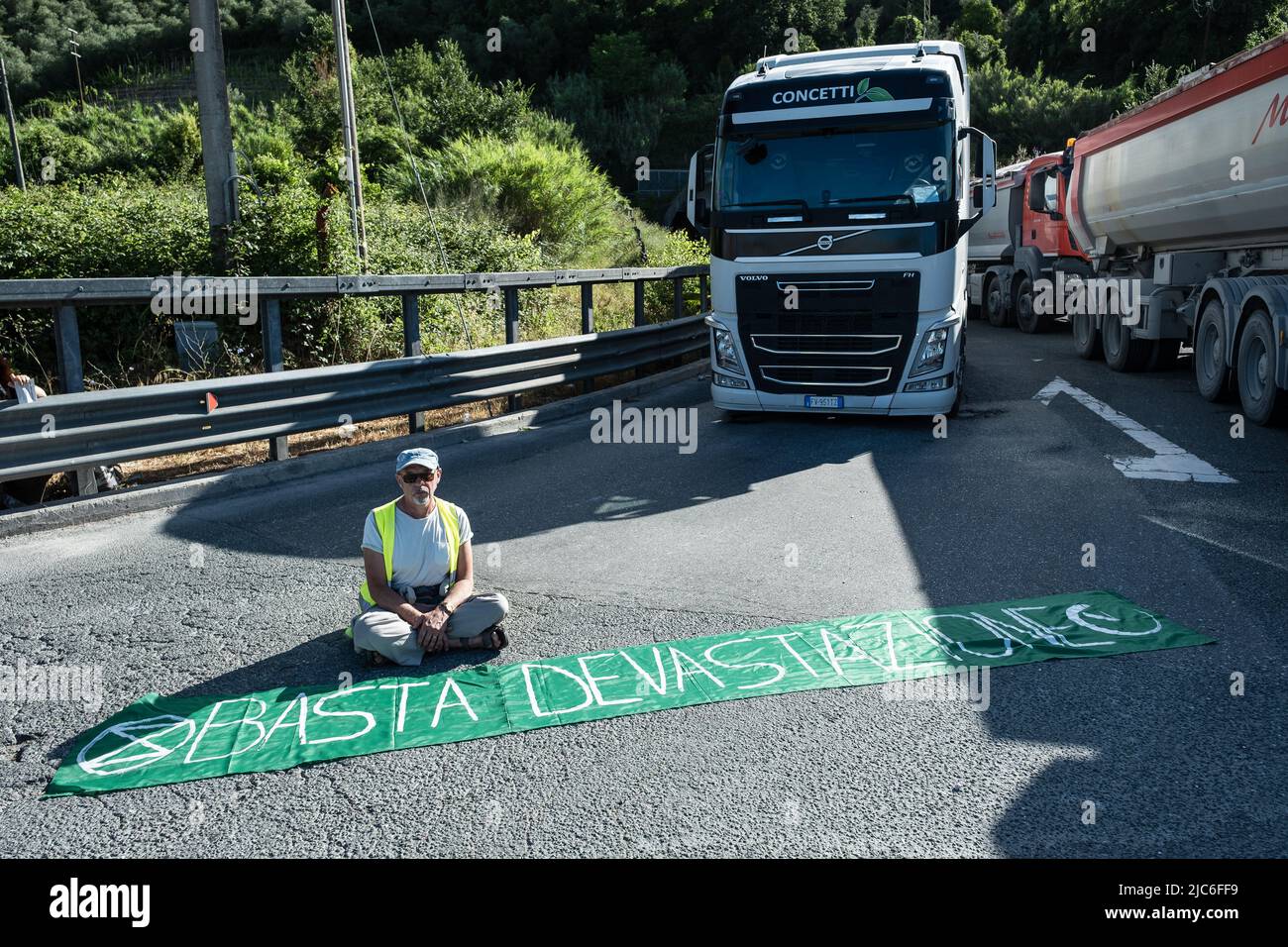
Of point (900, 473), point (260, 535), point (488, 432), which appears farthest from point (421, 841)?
point (488, 432)

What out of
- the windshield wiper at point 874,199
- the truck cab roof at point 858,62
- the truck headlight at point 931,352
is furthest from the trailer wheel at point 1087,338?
the windshield wiper at point 874,199

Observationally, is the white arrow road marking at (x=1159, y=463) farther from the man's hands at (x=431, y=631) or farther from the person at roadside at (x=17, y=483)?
the person at roadside at (x=17, y=483)

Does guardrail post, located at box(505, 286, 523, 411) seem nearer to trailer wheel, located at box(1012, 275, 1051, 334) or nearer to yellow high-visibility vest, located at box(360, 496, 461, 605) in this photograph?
yellow high-visibility vest, located at box(360, 496, 461, 605)

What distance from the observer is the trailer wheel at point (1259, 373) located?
9859 mm

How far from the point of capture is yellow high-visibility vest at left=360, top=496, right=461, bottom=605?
4.85m

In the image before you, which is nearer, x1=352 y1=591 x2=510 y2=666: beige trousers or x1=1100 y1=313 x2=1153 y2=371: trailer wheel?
x1=352 y1=591 x2=510 y2=666: beige trousers

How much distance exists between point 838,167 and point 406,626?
7.45 metres

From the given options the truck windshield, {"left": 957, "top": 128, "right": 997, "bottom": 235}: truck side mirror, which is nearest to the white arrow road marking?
{"left": 957, "top": 128, "right": 997, "bottom": 235}: truck side mirror

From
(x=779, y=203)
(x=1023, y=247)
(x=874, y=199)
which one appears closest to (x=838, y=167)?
(x=874, y=199)

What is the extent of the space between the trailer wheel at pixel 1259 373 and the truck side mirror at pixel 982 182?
2.85 metres

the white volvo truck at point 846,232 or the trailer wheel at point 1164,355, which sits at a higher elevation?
the white volvo truck at point 846,232

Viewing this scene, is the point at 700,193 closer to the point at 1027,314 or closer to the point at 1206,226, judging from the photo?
the point at 1206,226

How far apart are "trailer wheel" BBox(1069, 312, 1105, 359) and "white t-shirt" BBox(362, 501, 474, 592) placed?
46.2ft

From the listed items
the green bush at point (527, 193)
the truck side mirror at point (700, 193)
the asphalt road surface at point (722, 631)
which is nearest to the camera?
the asphalt road surface at point (722, 631)
